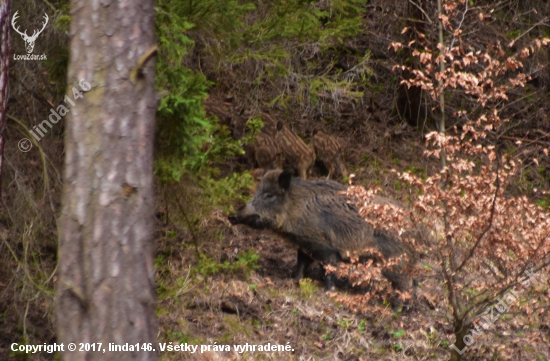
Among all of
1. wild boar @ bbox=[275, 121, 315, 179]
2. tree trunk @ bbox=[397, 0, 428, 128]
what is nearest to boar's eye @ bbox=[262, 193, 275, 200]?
wild boar @ bbox=[275, 121, 315, 179]

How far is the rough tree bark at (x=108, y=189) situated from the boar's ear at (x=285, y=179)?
5.37 metres

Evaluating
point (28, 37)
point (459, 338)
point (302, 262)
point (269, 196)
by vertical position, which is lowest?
point (459, 338)

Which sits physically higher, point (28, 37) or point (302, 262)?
point (28, 37)

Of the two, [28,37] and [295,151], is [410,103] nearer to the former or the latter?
[295,151]

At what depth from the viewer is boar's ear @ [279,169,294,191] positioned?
9.50 meters

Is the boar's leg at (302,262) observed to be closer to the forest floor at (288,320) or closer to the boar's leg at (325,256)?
the boar's leg at (325,256)

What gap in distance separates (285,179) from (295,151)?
313cm

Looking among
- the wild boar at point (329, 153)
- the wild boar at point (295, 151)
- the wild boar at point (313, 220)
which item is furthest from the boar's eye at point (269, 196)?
the wild boar at point (329, 153)

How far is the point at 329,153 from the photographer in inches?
516

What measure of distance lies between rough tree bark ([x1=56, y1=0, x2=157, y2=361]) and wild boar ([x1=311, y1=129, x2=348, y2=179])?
29.6 feet

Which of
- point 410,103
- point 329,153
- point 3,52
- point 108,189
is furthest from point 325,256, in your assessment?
point 410,103

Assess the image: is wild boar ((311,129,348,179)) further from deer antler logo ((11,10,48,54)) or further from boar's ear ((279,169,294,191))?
deer antler logo ((11,10,48,54))

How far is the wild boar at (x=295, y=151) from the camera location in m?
12.7

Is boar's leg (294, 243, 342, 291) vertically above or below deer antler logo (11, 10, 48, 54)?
below
